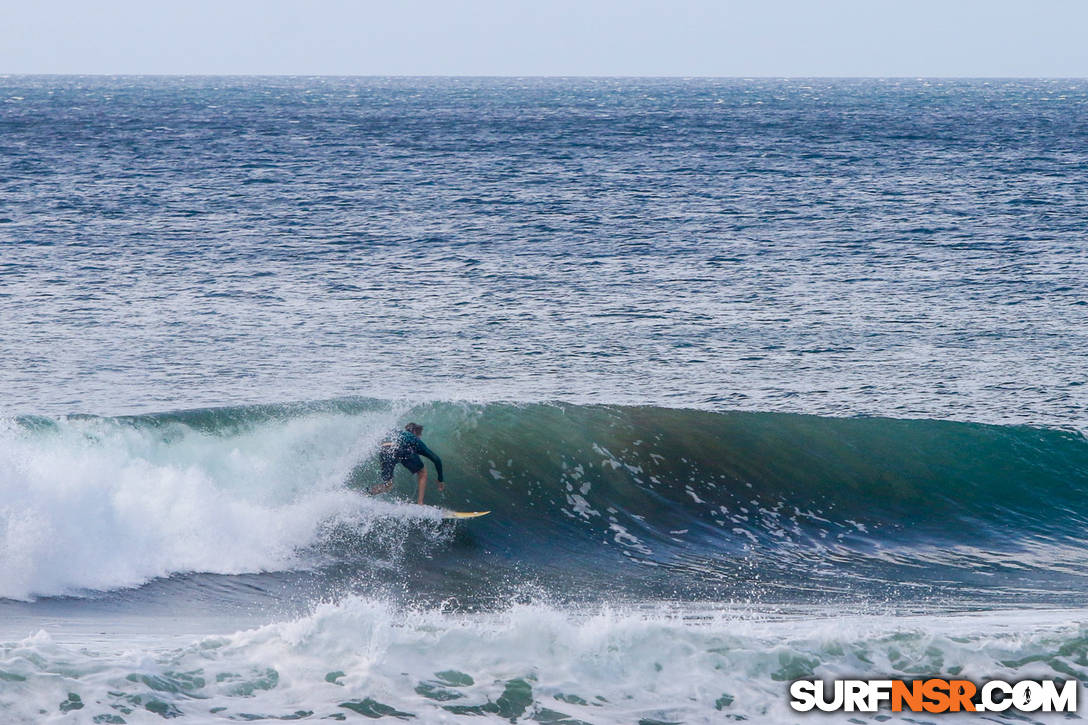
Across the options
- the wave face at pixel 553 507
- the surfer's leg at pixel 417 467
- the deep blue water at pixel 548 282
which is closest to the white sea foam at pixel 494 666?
the wave face at pixel 553 507

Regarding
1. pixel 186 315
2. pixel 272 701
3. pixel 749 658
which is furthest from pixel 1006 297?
pixel 272 701

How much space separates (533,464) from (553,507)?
3.90 feet

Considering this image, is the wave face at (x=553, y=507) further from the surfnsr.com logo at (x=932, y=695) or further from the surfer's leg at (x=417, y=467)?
the surfnsr.com logo at (x=932, y=695)

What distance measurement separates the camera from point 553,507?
1741 cm

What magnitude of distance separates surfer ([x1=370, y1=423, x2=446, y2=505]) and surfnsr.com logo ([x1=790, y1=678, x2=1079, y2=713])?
7100mm

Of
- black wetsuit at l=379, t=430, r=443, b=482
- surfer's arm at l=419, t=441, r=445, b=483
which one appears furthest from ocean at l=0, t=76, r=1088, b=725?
A: surfer's arm at l=419, t=441, r=445, b=483

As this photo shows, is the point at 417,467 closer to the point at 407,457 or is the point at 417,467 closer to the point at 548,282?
the point at 407,457

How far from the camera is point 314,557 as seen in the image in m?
14.7

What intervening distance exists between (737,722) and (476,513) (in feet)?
24.9

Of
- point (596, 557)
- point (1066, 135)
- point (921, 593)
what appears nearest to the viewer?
point (921, 593)

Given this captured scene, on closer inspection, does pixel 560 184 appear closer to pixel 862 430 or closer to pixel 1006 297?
pixel 1006 297

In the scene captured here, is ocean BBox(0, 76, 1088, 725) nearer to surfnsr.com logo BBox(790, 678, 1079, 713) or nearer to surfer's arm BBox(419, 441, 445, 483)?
surfnsr.com logo BBox(790, 678, 1079, 713)

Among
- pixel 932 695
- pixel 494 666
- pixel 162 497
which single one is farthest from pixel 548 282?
pixel 932 695

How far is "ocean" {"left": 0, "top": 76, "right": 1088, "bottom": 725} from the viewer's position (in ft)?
33.2
